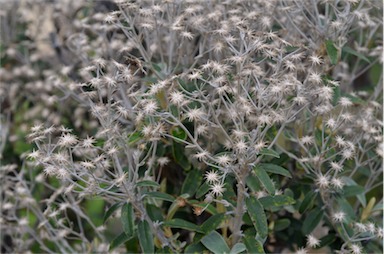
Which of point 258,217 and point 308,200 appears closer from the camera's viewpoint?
point 258,217

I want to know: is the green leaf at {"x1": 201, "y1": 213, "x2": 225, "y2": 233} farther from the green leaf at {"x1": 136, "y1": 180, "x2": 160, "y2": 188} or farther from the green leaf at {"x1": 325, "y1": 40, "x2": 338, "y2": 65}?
the green leaf at {"x1": 325, "y1": 40, "x2": 338, "y2": 65}

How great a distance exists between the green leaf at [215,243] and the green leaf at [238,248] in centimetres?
1

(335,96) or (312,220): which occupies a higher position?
(335,96)

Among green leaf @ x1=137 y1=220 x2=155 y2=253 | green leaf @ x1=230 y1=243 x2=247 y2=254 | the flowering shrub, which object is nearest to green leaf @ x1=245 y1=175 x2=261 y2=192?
the flowering shrub

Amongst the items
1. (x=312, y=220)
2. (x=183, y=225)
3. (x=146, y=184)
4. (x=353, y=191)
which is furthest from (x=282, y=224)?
(x=146, y=184)

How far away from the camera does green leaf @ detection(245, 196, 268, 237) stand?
1.05 meters

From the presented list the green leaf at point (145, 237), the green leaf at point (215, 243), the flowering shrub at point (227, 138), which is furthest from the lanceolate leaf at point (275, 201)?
the green leaf at point (145, 237)

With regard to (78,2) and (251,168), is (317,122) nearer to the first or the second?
(251,168)

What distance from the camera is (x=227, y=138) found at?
40.6 inches

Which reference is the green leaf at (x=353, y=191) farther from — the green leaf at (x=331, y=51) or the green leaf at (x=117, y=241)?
the green leaf at (x=117, y=241)

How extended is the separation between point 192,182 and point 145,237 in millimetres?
174

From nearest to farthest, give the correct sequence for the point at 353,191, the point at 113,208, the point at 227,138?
the point at 227,138 → the point at 113,208 → the point at 353,191

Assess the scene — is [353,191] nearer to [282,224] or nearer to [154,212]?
[282,224]

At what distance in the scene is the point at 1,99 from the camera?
77.2 inches
